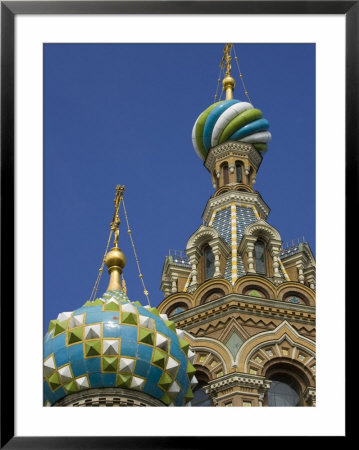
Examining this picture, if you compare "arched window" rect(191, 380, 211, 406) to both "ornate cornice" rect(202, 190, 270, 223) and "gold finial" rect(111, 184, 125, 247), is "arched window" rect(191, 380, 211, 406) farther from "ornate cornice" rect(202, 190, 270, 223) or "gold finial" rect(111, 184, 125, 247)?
"ornate cornice" rect(202, 190, 270, 223)

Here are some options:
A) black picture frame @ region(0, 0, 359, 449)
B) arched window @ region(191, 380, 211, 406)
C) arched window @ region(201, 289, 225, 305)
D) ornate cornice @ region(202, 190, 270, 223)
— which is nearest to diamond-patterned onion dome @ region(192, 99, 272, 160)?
ornate cornice @ region(202, 190, 270, 223)

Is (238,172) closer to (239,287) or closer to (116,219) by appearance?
(239,287)

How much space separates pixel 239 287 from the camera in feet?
80.9

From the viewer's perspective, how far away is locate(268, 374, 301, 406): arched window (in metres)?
21.6

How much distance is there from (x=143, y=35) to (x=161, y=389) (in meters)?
7.67

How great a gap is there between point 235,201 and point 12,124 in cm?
1765

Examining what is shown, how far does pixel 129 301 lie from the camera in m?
20.1

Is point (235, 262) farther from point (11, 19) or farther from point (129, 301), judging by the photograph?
point (11, 19)

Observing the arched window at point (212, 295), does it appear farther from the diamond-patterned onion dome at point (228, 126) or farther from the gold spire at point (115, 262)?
the diamond-patterned onion dome at point (228, 126)

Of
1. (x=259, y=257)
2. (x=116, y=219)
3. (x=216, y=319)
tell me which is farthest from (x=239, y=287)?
(x=116, y=219)

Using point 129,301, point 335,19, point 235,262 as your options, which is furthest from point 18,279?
point 235,262

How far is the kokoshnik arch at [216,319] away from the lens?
17.9m

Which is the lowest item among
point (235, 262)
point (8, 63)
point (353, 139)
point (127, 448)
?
point (127, 448)

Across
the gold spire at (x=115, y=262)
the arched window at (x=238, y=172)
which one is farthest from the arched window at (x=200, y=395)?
the arched window at (x=238, y=172)
